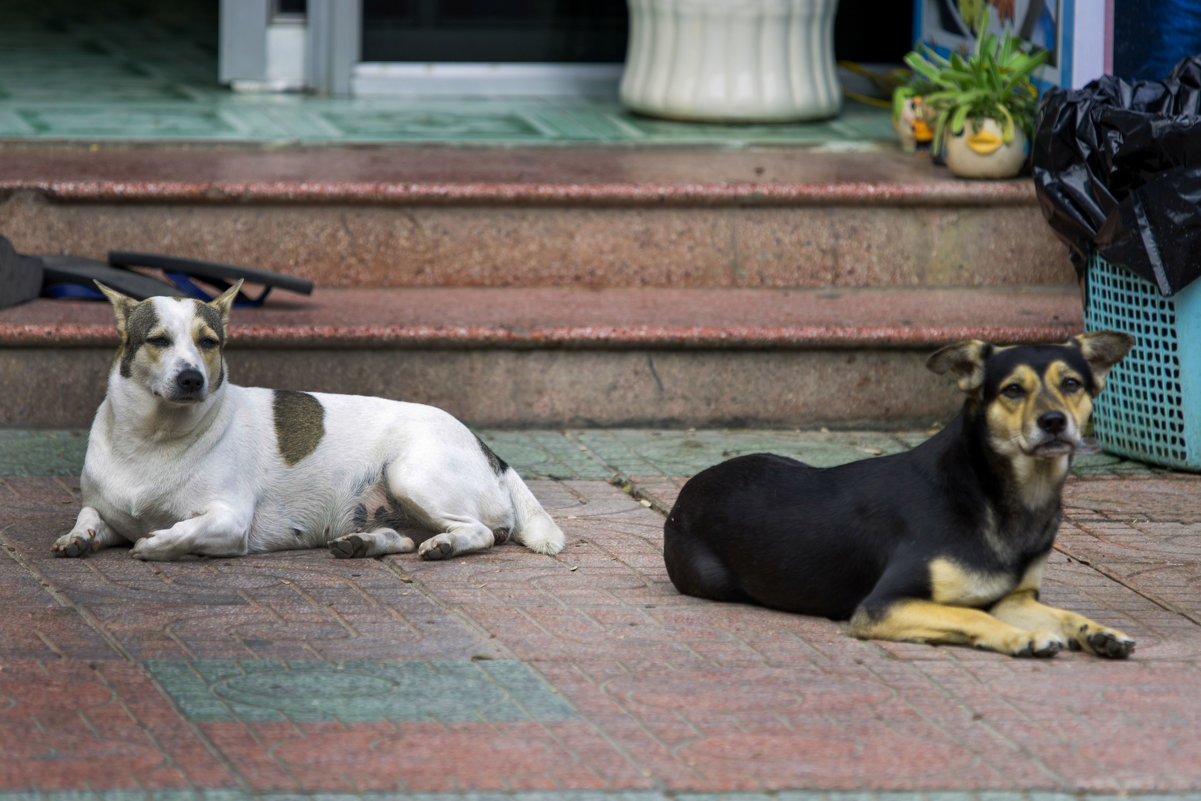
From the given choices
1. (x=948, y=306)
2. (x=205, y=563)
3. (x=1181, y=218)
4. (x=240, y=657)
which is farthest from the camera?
(x=948, y=306)

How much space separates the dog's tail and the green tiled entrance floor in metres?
3.33

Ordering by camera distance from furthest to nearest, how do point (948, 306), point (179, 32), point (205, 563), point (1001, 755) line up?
point (179, 32), point (948, 306), point (205, 563), point (1001, 755)

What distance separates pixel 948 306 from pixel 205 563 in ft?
11.3

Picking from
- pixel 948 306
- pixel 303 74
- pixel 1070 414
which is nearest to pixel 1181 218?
pixel 948 306

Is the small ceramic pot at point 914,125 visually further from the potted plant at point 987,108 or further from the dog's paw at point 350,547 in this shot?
the dog's paw at point 350,547

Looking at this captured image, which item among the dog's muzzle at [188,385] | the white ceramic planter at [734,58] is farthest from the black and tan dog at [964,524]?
the white ceramic planter at [734,58]

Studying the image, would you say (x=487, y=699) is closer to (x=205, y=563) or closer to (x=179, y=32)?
(x=205, y=563)

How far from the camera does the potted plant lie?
735 centimetres

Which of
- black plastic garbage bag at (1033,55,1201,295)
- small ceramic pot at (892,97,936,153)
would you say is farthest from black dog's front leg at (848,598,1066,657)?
small ceramic pot at (892,97,936,153)

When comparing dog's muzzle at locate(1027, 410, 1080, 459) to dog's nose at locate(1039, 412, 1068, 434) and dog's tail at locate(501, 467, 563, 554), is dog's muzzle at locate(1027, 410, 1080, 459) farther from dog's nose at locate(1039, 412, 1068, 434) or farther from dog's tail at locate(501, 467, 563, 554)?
dog's tail at locate(501, 467, 563, 554)

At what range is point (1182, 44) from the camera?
7062 mm

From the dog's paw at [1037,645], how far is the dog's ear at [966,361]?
2.11 ft

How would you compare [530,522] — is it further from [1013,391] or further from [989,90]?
[989,90]

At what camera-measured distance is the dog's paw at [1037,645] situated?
4.08 m
